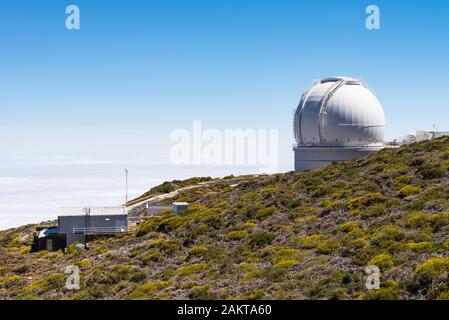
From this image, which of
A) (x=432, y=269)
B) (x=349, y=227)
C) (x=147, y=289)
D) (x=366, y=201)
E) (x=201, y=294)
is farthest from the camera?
(x=366, y=201)

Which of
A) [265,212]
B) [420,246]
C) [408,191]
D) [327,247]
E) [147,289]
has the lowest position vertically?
[147,289]

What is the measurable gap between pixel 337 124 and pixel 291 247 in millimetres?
26000

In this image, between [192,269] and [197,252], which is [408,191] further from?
[192,269]

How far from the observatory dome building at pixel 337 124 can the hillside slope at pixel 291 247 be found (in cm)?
831

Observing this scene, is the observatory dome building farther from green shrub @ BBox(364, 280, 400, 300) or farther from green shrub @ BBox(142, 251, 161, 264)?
green shrub @ BBox(364, 280, 400, 300)

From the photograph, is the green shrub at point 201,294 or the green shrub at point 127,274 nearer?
the green shrub at point 201,294

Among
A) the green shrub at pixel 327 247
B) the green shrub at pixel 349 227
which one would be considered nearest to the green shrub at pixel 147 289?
the green shrub at pixel 327 247

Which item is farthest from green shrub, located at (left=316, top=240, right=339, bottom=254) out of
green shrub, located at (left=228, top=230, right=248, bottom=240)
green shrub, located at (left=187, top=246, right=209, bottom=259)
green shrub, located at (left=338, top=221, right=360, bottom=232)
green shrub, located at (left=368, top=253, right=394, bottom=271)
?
green shrub, located at (left=187, top=246, right=209, bottom=259)

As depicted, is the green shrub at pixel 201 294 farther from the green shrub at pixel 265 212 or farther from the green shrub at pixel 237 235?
the green shrub at pixel 265 212

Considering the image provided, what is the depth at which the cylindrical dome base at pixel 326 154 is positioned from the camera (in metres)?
49.0

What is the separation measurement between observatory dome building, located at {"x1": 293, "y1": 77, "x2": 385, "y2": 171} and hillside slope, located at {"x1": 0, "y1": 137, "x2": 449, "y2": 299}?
831 cm

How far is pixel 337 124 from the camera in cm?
4862

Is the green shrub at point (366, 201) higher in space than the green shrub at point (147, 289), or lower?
higher

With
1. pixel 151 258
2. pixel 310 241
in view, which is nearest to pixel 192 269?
pixel 151 258
